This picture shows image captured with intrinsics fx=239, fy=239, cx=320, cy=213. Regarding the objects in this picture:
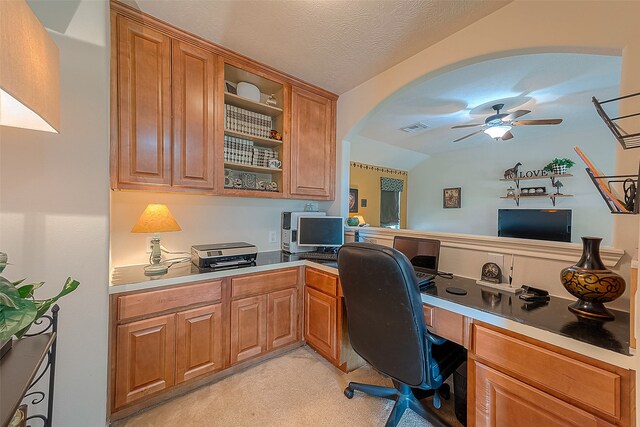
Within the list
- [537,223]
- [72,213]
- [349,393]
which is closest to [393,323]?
[349,393]

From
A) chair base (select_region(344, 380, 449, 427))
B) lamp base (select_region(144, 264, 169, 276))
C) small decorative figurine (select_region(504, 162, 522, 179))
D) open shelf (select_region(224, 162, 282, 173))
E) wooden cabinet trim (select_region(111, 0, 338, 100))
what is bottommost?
chair base (select_region(344, 380, 449, 427))

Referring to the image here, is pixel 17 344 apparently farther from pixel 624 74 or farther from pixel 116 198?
pixel 624 74

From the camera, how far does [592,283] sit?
A: 103cm

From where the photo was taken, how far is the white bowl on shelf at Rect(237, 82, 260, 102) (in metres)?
2.16

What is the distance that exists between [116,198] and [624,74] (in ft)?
10.2

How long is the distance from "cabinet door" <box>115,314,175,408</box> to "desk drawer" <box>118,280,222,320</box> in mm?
65

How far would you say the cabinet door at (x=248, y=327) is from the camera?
184 cm

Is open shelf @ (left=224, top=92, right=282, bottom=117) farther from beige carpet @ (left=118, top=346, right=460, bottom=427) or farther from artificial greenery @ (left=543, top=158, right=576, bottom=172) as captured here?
artificial greenery @ (left=543, top=158, right=576, bottom=172)

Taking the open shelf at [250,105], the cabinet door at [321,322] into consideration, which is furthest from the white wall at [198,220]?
the open shelf at [250,105]

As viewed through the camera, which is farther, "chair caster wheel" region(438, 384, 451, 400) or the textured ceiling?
"chair caster wheel" region(438, 384, 451, 400)

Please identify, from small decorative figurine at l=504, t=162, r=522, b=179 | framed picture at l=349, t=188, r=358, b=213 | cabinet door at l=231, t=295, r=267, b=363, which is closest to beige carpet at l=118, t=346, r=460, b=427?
cabinet door at l=231, t=295, r=267, b=363

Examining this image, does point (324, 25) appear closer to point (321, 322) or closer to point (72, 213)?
point (72, 213)

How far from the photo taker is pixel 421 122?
12.3ft

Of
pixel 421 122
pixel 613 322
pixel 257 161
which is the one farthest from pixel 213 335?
pixel 421 122
